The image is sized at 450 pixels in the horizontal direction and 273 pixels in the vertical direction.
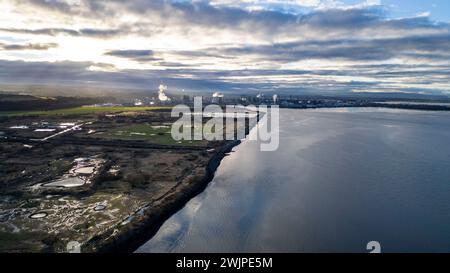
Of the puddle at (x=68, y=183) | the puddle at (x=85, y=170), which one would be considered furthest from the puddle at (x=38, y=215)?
the puddle at (x=85, y=170)

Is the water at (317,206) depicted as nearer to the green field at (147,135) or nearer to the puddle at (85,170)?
the green field at (147,135)

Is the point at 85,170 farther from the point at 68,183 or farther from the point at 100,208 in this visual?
the point at 100,208

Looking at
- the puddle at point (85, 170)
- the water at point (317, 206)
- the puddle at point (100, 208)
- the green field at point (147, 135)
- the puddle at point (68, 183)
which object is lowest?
the water at point (317, 206)

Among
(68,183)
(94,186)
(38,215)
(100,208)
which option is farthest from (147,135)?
(38,215)

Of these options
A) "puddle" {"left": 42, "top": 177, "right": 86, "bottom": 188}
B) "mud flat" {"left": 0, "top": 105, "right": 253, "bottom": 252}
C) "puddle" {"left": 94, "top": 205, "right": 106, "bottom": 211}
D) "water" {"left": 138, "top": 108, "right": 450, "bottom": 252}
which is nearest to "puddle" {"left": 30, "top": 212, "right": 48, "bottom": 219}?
"mud flat" {"left": 0, "top": 105, "right": 253, "bottom": 252}

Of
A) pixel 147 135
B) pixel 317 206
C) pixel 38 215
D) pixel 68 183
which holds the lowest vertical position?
pixel 317 206
